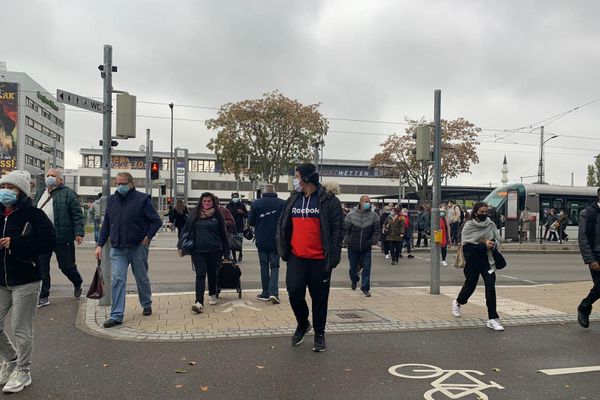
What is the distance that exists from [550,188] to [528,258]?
10.1 metres

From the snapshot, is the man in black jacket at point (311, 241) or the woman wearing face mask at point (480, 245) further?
the woman wearing face mask at point (480, 245)

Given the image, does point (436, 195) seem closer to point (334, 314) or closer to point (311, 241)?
point (334, 314)

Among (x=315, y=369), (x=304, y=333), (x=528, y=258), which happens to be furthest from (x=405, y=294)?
(x=528, y=258)

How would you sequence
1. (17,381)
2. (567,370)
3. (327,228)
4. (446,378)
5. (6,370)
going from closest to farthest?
(17,381) < (6,370) < (446,378) < (567,370) < (327,228)

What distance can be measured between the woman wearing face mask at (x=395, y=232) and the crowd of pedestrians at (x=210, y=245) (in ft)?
15.3

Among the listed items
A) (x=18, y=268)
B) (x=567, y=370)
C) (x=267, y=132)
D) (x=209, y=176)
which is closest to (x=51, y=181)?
(x=18, y=268)

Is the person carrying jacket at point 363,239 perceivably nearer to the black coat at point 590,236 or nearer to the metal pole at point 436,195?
the metal pole at point 436,195

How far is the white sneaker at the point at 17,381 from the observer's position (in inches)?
158

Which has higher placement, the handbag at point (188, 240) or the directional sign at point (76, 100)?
the directional sign at point (76, 100)

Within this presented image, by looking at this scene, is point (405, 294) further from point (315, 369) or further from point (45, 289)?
point (45, 289)

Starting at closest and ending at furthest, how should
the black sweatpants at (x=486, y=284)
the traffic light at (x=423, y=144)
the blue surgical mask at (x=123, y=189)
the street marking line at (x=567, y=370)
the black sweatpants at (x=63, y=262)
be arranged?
1. the street marking line at (x=567, y=370)
2. the blue surgical mask at (x=123, y=189)
3. the black sweatpants at (x=486, y=284)
4. the black sweatpants at (x=63, y=262)
5. the traffic light at (x=423, y=144)

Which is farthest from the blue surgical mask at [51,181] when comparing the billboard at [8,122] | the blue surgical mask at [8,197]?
Answer: the billboard at [8,122]

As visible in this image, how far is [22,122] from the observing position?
78.8 m

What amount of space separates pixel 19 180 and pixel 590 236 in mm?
5989
